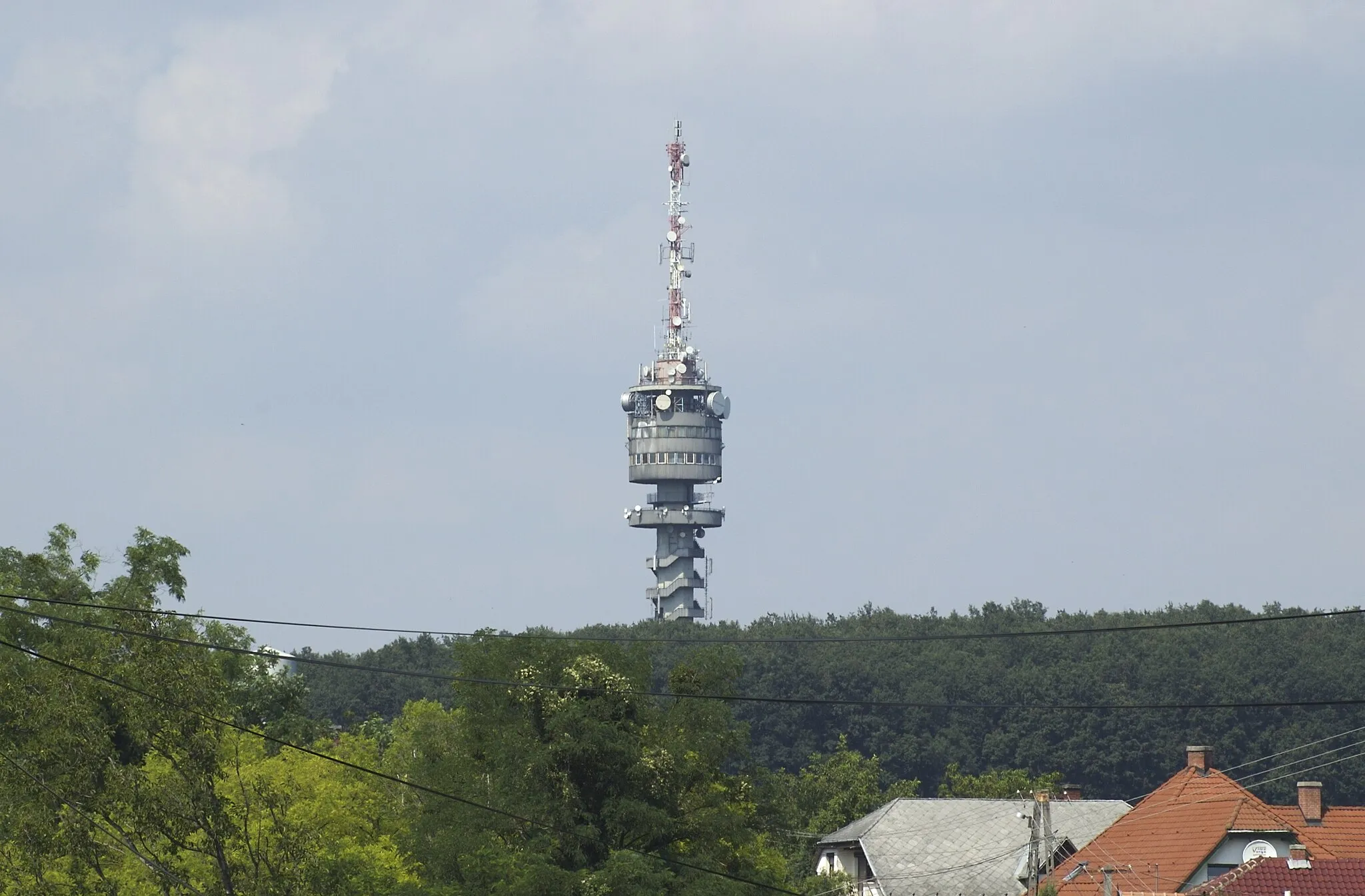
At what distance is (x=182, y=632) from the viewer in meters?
38.2

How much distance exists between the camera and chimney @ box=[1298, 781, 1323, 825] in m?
62.0

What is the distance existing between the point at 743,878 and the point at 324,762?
13.3 m

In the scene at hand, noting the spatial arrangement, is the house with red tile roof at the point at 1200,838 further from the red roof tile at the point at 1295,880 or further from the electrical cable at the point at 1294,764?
the electrical cable at the point at 1294,764

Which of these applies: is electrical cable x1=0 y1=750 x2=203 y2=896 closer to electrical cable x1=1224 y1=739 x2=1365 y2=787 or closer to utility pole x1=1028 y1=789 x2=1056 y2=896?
utility pole x1=1028 y1=789 x2=1056 y2=896

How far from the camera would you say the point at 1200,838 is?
61.0 meters

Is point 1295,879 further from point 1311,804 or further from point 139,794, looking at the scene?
point 139,794

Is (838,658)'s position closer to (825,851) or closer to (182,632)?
(825,851)

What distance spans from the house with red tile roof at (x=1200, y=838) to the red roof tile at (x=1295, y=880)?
2821mm

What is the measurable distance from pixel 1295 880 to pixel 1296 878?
9 centimetres

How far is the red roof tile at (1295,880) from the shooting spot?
52.7 meters

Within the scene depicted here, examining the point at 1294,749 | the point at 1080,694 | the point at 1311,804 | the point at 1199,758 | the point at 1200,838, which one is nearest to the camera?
the point at 1200,838

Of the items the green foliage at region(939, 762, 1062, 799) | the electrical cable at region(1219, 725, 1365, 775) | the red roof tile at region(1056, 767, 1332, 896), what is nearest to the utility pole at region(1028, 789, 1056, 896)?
the red roof tile at region(1056, 767, 1332, 896)

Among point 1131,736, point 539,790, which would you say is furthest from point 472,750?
point 1131,736

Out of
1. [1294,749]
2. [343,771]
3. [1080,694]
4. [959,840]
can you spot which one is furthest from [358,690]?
[343,771]
